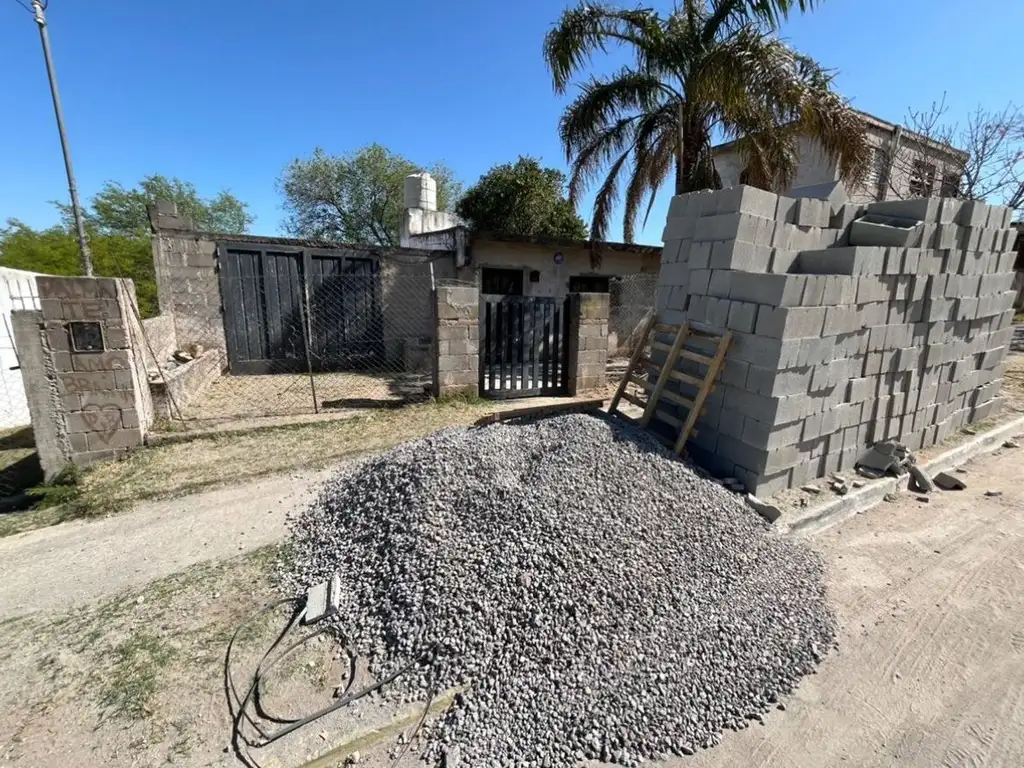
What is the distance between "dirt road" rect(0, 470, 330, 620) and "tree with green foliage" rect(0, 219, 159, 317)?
12.6m

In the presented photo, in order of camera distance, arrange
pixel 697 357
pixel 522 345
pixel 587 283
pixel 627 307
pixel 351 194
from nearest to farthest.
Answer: pixel 697 357
pixel 522 345
pixel 627 307
pixel 587 283
pixel 351 194

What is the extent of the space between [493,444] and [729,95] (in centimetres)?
626

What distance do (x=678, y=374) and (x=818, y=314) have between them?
1.27 m

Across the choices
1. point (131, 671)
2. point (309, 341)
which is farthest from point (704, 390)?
point (309, 341)

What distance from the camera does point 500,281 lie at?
1055 cm

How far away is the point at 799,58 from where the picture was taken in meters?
6.57

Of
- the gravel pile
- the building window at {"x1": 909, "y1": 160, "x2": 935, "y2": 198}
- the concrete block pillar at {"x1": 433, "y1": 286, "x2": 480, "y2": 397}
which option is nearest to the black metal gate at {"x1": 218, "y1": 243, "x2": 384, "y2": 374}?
the concrete block pillar at {"x1": 433, "y1": 286, "x2": 480, "y2": 397}

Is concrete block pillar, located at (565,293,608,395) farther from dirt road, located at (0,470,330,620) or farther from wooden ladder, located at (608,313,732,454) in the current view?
dirt road, located at (0,470,330,620)

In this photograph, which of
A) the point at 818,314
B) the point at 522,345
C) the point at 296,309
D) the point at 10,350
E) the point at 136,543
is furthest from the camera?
the point at 296,309

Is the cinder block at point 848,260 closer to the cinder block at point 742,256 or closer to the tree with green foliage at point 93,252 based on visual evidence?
the cinder block at point 742,256

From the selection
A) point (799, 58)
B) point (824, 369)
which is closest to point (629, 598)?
point (824, 369)

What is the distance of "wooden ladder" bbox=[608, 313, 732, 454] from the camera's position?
4.11 meters

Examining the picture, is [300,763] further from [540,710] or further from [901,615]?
[901,615]

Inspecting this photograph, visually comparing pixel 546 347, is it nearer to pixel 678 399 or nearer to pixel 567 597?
pixel 678 399
